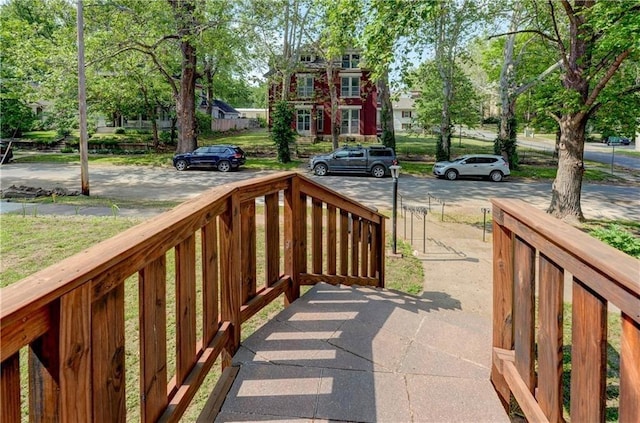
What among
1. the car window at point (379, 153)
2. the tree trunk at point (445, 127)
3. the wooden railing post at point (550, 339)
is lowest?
the wooden railing post at point (550, 339)

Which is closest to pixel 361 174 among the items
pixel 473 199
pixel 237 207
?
pixel 473 199

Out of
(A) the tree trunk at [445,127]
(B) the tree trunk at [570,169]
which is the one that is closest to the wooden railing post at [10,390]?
(B) the tree trunk at [570,169]

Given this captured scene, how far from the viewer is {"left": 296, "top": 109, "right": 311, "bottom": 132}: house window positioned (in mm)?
34375

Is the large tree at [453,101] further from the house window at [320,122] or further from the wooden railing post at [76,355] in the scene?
the wooden railing post at [76,355]

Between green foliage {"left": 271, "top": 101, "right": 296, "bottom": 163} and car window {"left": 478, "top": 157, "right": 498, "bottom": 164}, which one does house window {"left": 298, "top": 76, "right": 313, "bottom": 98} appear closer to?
green foliage {"left": 271, "top": 101, "right": 296, "bottom": 163}

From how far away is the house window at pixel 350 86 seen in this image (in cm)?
3362

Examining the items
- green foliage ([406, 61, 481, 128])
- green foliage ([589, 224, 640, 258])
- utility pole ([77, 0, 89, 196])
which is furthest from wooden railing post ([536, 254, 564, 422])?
green foliage ([406, 61, 481, 128])

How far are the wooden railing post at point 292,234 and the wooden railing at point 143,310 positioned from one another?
0.04 ft

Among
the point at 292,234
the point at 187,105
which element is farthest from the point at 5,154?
the point at 292,234

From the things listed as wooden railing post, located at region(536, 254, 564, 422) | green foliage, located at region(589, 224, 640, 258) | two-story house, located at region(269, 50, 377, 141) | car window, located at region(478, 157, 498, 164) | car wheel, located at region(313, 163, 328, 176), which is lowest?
green foliage, located at region(589, 224, 640, 258)

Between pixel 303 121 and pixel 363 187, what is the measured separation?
1826 cm

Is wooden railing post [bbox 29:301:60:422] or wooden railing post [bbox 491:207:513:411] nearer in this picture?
wooden railing post [bbox 29:301:60:422]

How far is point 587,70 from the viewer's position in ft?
37.9

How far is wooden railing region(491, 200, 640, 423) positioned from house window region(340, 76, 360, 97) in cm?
3229
